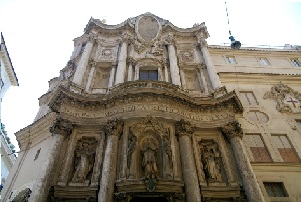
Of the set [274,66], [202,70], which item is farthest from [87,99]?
[274,66]

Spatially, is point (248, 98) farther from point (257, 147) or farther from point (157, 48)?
point (157, 48)

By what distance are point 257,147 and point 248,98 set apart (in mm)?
4405

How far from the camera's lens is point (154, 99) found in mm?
15680

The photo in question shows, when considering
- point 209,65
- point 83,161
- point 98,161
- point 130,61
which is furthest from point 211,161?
point 130,61

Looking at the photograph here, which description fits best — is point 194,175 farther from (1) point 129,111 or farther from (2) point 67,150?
(2) point 67,150

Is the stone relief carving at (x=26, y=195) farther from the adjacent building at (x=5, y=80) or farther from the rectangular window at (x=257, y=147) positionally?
the adjacent building at (x=5, y=80)

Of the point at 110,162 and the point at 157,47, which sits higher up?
the point at 157,47

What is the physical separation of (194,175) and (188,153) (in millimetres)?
1254

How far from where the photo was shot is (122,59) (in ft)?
65.5

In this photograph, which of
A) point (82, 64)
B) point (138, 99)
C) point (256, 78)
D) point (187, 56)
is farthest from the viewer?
point (187, 56)

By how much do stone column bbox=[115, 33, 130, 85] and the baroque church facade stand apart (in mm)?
92

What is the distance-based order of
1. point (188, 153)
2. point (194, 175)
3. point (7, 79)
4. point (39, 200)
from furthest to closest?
point (7, 79), point (188, 153), point (194, 175), point (39, 200)

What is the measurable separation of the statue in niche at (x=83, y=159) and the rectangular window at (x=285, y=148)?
35.8 feet

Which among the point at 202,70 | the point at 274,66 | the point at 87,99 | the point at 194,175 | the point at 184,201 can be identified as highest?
the point at 274,66
